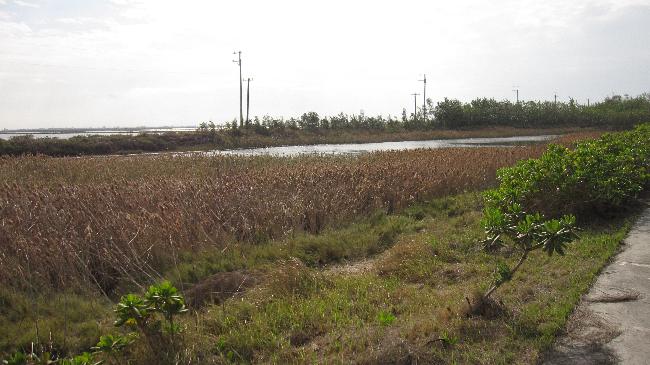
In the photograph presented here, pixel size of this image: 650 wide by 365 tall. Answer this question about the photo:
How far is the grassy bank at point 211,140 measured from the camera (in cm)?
3525

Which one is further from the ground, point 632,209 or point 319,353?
point 632,209

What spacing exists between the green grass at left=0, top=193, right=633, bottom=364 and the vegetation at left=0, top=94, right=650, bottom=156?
31.7 meters

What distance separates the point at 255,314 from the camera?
4.81 meters

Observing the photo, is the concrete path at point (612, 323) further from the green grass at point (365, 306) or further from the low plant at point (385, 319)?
the low plant at point (385, 319)

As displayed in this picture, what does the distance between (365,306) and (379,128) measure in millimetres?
56191

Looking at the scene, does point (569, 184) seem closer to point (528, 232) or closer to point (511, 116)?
point (528, 232)

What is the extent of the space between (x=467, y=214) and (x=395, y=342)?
5.71 m

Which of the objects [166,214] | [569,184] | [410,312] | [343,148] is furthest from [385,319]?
[343,148]

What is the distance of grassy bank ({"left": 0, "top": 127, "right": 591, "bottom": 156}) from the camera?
35250 mm

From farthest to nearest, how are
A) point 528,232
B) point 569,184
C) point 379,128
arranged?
point 379,128
point 569,184
point 528,232

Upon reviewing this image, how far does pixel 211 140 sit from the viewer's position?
43.5 m

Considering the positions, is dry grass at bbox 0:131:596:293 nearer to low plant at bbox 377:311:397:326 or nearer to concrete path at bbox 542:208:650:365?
low plant at bbox 377:311:397:326

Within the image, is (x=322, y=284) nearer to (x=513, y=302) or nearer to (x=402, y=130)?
(x=513, y=302)

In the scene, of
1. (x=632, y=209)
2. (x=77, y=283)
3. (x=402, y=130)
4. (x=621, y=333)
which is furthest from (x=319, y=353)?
(x=402, y=130)
